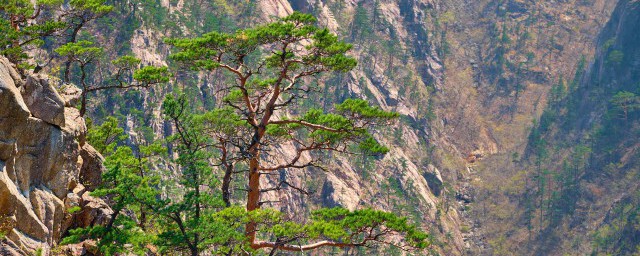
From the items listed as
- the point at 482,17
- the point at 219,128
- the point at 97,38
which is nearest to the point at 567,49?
the point at 482,17

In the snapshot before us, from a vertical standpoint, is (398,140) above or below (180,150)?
above

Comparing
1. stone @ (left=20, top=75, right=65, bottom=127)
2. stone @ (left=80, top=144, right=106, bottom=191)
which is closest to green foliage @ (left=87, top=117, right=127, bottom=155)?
stone @ (left=80, top=144, right=106, bottom=191)

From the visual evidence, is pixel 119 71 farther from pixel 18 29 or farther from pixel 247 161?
pixel 247 161

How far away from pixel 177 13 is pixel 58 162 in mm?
77115

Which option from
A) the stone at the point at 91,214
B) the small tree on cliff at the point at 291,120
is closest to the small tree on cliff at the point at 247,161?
the small tree on cliff at the point at 291,120

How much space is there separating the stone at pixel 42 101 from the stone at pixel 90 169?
3.31 meters

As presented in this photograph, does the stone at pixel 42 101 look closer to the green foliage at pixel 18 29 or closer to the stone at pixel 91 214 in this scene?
the stone at pixel 91 214

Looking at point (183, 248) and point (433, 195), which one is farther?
point (433, 195)

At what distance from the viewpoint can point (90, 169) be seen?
85.5ft

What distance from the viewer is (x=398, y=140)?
109062 millimetres

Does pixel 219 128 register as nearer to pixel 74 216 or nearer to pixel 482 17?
pixel 74 216

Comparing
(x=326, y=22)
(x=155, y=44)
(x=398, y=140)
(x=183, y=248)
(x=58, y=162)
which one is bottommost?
(x=183, y=248)

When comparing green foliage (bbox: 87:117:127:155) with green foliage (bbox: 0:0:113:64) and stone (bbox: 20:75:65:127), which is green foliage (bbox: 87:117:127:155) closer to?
green foliage (bbox: 0:0:113:64)

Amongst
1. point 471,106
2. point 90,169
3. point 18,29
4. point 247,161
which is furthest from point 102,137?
point 471,106
